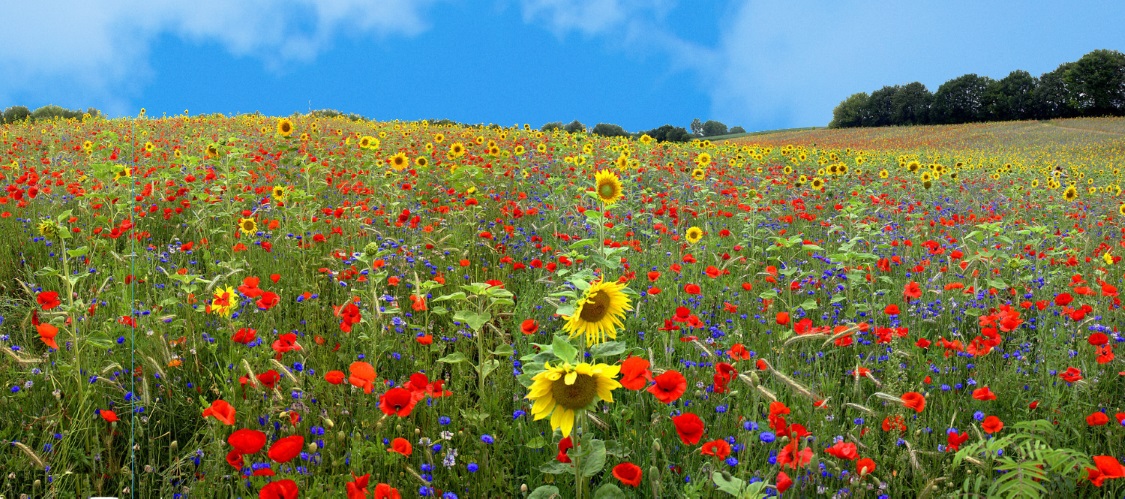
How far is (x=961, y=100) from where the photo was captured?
5416 centimetres

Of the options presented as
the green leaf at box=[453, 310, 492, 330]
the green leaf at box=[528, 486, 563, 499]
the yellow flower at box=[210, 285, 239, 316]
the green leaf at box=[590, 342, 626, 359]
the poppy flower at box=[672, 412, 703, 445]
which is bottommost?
the green leaf at box=[528, 486, 563, 499]

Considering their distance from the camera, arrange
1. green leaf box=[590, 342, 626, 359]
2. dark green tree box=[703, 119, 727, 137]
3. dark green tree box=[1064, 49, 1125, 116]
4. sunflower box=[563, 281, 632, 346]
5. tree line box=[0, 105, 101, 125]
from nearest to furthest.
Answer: green leaf box=[590, 342, 626, 359] < sunflower box=[563, 281, 632, 346] < tree line box=[0, 105, 101, 125] < dark green tree box=[1064, 49, 1125, 116] < dark green tree box=[703, 119, 727, 137]

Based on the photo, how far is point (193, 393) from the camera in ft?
9.61

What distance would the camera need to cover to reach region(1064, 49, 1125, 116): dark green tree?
156ft

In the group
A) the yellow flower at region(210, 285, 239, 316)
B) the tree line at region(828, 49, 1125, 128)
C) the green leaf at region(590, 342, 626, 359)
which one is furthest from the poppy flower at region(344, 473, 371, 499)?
the tree line at region(828, 49, 1125, 128)

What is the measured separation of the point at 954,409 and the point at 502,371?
2.03 meters

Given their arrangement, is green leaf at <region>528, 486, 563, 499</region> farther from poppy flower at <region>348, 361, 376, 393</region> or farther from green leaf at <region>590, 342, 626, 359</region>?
poppy flower at <region>348, 361, 376, 393</region>

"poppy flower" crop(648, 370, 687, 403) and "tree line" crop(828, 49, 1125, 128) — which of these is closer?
"poppy flower" crop(648, 370, 687, 403)

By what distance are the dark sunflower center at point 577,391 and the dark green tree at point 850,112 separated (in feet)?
204

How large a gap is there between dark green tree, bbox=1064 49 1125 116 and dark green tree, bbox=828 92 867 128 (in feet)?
48.0

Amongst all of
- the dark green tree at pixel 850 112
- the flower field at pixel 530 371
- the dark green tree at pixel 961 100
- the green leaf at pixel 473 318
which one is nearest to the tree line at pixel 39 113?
the flower field at pixel 530 371

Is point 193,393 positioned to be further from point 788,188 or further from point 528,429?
point 788,188

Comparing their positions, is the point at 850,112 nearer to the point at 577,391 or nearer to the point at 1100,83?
the point at 1100,83

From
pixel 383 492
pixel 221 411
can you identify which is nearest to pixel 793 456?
pixel 383 492
